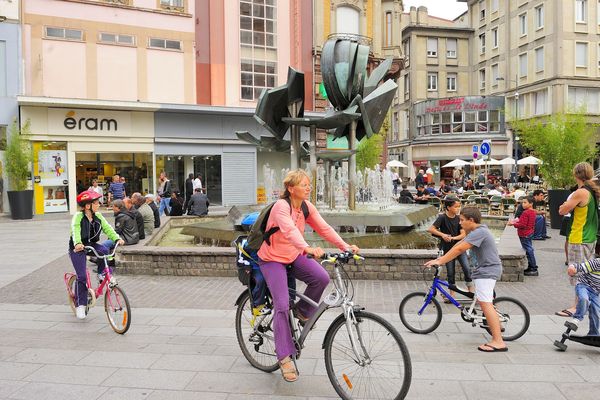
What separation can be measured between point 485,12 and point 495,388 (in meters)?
53.8

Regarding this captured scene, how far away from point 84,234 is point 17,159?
17.3 metres

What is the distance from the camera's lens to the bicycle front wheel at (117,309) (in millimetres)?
6297

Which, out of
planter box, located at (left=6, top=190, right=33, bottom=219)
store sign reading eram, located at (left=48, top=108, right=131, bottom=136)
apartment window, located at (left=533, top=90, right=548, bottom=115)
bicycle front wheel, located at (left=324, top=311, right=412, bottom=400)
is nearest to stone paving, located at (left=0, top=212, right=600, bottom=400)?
bicycle front wheel, located at (left=324, top=311, right=412, bottom=400)

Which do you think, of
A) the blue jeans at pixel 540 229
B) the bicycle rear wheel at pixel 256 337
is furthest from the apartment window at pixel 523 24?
the bicycle rear wheel at pixel 256 337

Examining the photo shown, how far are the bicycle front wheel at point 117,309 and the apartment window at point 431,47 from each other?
53730mm

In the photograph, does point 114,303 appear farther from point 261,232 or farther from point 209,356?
point 261,232

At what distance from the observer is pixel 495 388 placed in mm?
4641

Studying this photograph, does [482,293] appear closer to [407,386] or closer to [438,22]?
[407,386]

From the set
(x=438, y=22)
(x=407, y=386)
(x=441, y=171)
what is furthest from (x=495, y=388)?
(x=438, y=22)

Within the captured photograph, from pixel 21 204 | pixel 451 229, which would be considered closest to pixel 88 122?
pixel 21 204

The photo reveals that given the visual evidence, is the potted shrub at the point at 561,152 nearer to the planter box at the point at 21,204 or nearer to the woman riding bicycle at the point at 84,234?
the woman riding bicycle at the point at 84,234

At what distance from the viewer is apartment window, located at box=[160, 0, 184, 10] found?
2647 centimetres

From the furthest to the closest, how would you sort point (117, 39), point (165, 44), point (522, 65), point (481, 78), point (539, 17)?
point (481, 78) → point (522, 65) → point (539, 17) → point (165, 44) → point (117, 39)

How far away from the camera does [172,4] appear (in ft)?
87.6
